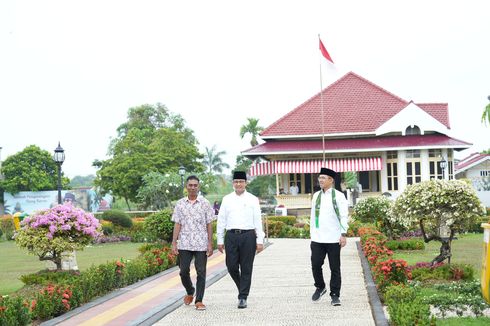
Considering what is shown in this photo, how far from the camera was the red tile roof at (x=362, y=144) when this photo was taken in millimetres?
41844

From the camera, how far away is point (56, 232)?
1241 centimetres

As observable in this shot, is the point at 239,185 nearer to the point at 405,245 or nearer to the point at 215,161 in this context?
the point at 405,245

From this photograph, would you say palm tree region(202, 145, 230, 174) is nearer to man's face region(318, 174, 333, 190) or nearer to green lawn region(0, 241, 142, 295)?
green lawn region(0, 241, 142, 295)

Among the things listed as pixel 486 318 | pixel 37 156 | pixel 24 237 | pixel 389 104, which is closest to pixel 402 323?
pixel 486 318

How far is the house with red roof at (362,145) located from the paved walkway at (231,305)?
92.1 feet

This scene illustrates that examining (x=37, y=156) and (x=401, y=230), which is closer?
(x=401, y=230)

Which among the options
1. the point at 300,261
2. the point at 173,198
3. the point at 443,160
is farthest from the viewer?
the point at 173,198

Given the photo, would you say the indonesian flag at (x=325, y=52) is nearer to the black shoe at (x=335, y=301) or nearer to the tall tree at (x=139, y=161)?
the black shoe at (x=335, y=301)

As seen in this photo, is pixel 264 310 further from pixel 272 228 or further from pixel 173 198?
pixel 173 198

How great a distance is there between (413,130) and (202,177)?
661 inches

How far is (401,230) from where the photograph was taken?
71.4 ft

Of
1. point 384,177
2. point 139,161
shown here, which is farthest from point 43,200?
point 384,177

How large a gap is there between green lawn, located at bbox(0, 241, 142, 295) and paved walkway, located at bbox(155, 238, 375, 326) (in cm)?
488

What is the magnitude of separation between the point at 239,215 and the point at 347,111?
3549 cm
